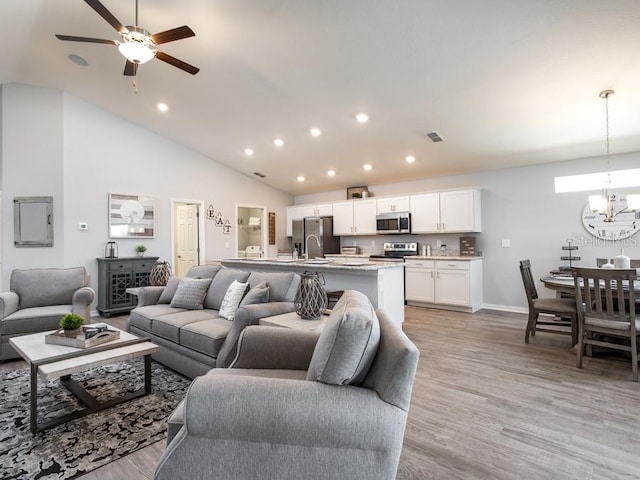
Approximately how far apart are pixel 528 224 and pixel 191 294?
16.8 feet

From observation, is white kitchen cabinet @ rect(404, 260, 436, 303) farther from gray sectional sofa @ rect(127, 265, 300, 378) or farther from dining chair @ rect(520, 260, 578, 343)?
gray sectional sofa @ rect(127, 265, 300, 378)

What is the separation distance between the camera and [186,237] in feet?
23.7

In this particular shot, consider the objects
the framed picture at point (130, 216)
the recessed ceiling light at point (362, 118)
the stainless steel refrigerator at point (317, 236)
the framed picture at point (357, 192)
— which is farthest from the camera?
the stainless steel refrigerator at point (317, 236)

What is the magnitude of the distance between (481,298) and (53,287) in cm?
629

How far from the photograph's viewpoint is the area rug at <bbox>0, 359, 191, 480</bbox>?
1.80 metres

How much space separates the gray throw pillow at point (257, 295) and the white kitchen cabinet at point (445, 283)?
11.8 ft

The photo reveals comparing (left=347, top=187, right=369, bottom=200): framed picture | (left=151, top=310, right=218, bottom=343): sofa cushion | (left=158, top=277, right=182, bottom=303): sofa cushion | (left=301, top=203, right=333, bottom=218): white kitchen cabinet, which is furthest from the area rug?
(left=347, top=187, right=369, bottom=200): framed picture

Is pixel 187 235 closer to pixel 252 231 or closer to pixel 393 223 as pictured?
pixel 252 231

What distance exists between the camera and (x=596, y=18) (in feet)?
8.45

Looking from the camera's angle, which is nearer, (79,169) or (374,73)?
(374,73)

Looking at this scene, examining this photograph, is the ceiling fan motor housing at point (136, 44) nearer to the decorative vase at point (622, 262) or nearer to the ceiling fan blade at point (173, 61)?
the ceiling fan blade at point (173, 61)

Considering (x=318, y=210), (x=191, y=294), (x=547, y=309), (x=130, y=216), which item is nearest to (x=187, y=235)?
(x=130, y=216)

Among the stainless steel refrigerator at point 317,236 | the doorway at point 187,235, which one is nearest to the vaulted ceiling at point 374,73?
the doorway at point 187,235

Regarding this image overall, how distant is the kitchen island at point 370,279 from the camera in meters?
3.81
